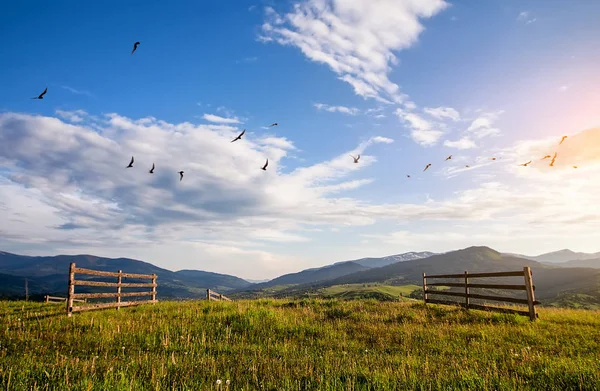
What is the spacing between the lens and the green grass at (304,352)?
5699 millimetres

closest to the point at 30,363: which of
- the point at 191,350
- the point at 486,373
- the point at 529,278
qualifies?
the point at 191,350

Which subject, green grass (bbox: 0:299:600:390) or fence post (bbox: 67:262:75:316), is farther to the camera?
fence post (bbox: 67:262:75:316)

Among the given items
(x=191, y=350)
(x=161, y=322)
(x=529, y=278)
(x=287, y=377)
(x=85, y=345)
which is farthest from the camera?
(x=529, y=278)

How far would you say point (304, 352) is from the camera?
8305 millimetres

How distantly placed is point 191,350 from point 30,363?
3244 millimetres

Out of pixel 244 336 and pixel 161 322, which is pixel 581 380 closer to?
pixel 244 336

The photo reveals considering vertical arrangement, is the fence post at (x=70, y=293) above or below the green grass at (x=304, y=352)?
above

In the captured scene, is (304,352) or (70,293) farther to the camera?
(70,293)

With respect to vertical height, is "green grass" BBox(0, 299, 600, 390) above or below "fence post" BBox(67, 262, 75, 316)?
below

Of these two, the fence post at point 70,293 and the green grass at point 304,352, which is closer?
the green grass at point 304,352

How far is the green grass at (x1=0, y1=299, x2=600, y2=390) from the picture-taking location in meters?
5.70

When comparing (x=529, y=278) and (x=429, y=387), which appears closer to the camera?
(x=429, y=387)

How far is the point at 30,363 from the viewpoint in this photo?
6.71m

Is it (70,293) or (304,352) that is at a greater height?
(70,293)
